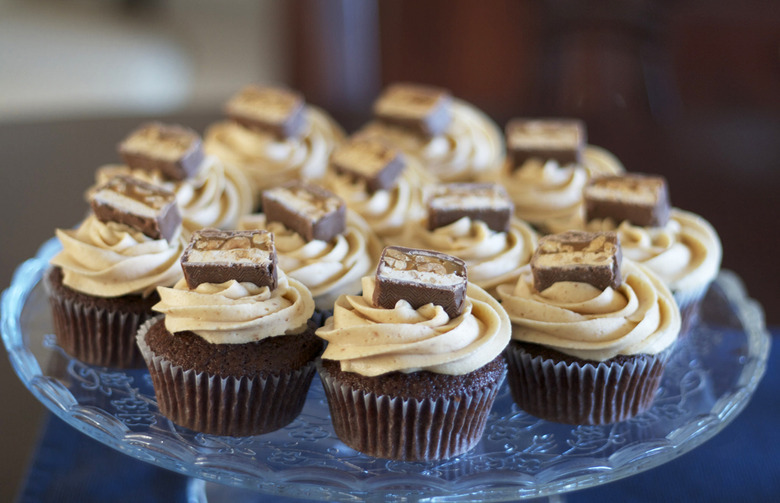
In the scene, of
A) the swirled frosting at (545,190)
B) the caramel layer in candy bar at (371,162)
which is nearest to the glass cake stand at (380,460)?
the swirled frosting at (545,190)

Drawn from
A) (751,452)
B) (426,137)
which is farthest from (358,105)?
(751,452)

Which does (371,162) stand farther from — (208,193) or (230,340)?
(230,340)

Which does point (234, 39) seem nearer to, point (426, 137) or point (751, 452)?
point (426, 137)

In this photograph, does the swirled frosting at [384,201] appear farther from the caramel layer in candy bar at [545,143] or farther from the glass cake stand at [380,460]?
the glass cake stand at [380,460]

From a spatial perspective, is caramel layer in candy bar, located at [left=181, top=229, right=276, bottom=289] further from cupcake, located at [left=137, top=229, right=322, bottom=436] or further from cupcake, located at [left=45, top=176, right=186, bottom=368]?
cupcake, located at [left=45, top=176, right=186, bottom=368]

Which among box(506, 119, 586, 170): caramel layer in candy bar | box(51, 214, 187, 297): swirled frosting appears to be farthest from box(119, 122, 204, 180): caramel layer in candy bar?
box(506, 119, 586, 170): caramel layer in candy bar

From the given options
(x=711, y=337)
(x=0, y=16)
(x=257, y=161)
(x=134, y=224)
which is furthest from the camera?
(x=0, y=16)
